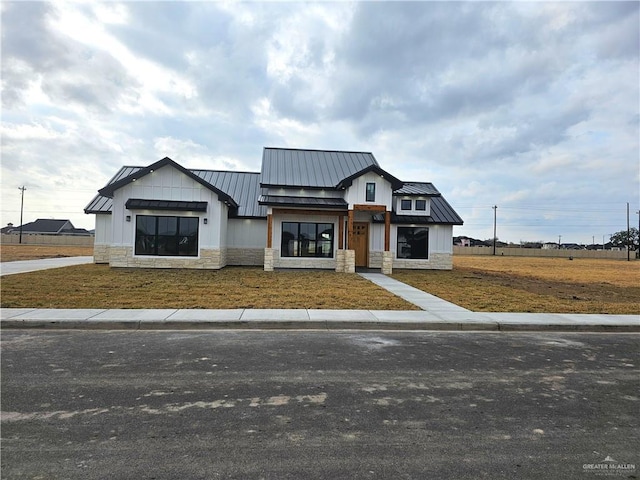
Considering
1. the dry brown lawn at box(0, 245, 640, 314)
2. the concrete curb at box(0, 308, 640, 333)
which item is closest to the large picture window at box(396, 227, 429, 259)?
the dry brown lawn at box(0, 245, 640, 314)

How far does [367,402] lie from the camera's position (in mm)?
4848

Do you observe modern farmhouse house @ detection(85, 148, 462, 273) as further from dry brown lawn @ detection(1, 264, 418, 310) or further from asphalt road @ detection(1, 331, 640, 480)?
asphalt road @ detection(1, 331, 640, 480)

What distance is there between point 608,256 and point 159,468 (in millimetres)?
88242

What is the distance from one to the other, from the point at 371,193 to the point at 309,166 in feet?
18.3

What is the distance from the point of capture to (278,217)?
76.0 ft

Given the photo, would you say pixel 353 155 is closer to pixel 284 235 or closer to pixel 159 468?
pixel 284 235

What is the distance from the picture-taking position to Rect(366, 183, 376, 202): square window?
22.0m

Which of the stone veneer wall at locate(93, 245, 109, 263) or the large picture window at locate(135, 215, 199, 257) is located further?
the stone veneer wall at locate(93, 245, 109, 263)

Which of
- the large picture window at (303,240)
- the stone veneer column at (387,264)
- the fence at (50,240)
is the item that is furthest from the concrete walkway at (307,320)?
the fence at (50,240)

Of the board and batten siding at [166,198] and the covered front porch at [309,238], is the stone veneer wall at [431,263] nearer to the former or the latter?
the covered front porch at [309,238]

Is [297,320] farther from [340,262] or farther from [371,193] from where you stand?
[371,193]

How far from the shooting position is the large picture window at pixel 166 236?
21.0m

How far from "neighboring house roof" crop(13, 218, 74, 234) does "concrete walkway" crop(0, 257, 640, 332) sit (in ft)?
315

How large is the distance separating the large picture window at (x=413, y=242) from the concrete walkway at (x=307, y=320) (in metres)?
15.1
